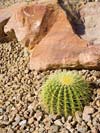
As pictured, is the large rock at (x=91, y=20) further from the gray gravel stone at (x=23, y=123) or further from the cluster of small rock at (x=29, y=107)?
the gray gravel stone at (x=23, y=123)

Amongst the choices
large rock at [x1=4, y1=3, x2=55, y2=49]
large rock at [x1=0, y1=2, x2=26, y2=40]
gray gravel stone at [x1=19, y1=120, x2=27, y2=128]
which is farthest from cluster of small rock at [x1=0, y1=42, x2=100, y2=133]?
large rock at [x1=0, y1=2, x2=26, y2=40]

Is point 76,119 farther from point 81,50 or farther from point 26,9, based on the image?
point 26,9

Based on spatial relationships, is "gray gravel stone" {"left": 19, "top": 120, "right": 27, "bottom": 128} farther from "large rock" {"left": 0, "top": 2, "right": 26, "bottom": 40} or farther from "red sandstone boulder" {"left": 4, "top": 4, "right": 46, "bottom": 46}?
"large rock" {"left": 0, "top": 2, "right": 26, "bottom": 40}

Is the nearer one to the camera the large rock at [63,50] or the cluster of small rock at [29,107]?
the cluster of small rock at [29,107]

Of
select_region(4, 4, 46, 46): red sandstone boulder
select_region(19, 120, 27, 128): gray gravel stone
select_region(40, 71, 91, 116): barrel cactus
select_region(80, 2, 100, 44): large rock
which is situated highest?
select_region(4, 4, 46, 46): red sandstone boulder

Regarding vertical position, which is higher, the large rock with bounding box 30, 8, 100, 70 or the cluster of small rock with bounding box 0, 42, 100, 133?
the large rock with bounding box 30, 8, 100, 70

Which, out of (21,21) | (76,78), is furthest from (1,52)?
(76,78)

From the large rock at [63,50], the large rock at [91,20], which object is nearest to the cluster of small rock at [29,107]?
the large rock at [63,50]
